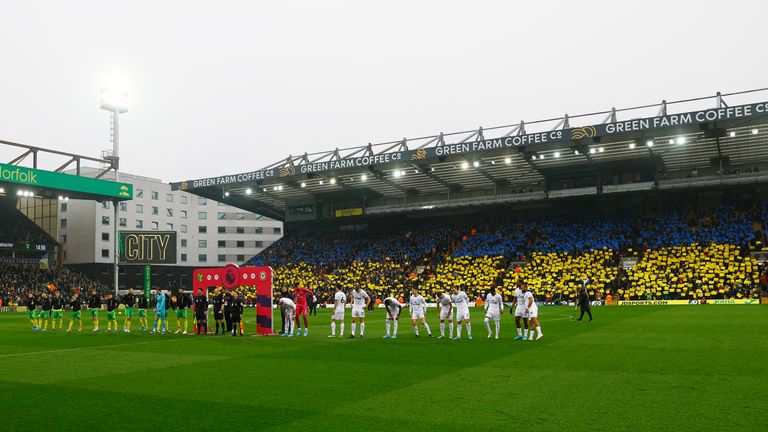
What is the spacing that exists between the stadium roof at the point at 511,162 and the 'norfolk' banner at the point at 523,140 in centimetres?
6

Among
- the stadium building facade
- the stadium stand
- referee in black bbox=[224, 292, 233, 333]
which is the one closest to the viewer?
referee in black bbox=[224, 292, 233, 333]

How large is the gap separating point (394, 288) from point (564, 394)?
47072 mm

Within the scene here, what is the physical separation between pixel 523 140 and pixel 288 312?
27.2 metres

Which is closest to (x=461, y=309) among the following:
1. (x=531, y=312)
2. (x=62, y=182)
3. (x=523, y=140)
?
(x=531, y=312)

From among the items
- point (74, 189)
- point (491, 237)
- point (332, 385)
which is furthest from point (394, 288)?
point (332, 385)

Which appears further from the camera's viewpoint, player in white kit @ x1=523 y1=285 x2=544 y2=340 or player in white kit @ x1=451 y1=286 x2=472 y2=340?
player in white kit @ x1=451 y1=286 x2=472 y2=340

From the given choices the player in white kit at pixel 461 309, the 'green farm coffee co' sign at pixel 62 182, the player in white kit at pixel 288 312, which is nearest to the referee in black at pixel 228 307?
the player in white kit at pixel 288 312

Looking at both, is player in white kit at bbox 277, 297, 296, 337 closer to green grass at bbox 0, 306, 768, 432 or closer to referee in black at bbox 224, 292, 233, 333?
referee in black at bbox 224, 292, 233, 333

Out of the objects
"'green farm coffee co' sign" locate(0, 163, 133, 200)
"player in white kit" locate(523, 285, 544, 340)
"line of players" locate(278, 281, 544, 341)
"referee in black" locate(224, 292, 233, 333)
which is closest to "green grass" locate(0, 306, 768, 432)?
"player in white kit" locate(523, 285, 544, 340)

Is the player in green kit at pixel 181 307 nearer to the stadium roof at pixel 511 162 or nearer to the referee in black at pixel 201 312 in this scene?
the referee in black at pixel 201 312

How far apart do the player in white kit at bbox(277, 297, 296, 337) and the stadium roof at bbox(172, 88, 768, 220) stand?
2675 centimetres

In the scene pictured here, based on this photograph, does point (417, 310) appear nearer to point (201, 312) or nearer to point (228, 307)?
point (228, 307)

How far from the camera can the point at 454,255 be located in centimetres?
6012

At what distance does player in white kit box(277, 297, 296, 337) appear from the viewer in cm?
2423
